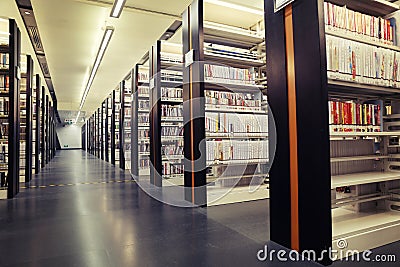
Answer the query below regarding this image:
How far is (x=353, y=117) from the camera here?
228cm

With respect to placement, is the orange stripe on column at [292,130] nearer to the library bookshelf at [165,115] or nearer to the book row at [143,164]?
the library bookshelf at [165,115]

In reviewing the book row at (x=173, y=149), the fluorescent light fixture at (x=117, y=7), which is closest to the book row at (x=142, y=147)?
the book row at (x=173, y=149)

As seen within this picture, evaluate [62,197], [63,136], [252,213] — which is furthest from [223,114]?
[63,136]

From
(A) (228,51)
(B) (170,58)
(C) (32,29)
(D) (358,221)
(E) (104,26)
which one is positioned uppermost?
(C) (32,29)

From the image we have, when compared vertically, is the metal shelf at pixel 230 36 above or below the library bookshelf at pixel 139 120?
above

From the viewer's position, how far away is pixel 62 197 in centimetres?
409

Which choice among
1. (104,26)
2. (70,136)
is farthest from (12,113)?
(70,136)

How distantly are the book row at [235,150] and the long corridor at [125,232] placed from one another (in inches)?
25.3

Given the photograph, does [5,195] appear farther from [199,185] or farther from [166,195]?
[199,185]

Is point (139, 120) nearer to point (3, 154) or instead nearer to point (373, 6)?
point (3, 154)

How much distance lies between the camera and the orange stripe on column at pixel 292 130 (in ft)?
6.56

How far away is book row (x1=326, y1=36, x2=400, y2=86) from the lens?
6.70 ft

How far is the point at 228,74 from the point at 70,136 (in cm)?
2908

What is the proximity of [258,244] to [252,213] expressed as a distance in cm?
94
